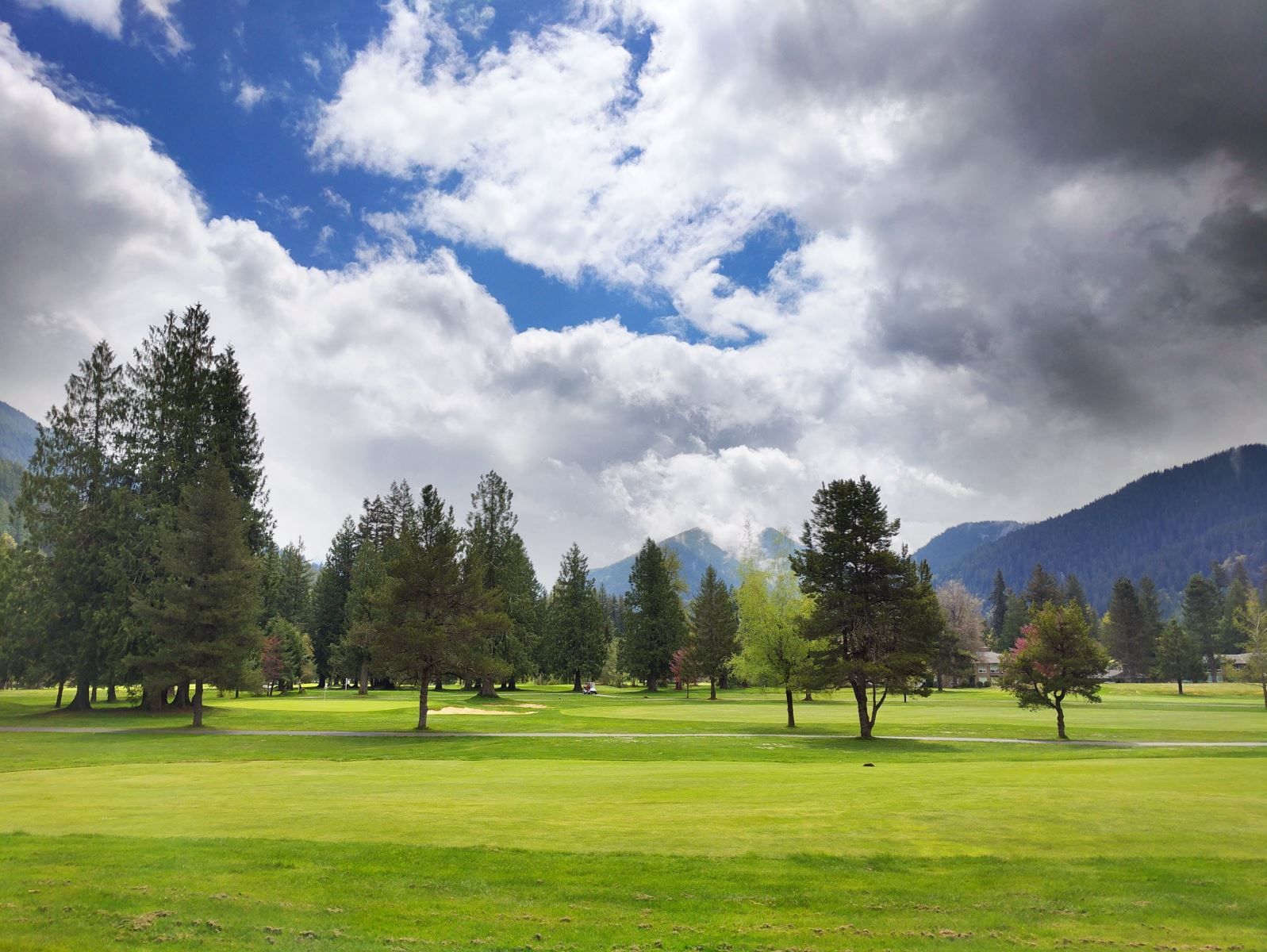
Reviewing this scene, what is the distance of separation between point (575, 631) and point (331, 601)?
128ft

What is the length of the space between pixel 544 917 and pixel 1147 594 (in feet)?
545

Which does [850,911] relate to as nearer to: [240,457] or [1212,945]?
[1212,945]

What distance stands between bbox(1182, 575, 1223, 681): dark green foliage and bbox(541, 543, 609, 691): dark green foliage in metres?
111

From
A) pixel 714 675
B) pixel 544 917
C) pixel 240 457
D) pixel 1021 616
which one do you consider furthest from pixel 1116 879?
pixel 1021 616

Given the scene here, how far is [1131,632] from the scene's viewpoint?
137125 mm

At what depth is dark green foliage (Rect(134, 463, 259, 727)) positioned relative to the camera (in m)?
45.7

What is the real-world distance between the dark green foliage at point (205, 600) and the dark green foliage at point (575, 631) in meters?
52.4

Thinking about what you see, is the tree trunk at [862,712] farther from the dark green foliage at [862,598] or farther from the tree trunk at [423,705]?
the tree trunk at [423,705]

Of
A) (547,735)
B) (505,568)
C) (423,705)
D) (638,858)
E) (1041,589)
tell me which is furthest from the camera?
(1041,589)

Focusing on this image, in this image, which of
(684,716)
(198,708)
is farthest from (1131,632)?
(198,708)

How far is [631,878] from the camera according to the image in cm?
1258

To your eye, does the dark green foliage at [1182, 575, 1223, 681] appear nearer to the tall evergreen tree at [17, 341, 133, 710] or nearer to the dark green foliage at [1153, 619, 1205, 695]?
the dark green foliage at [1153, 619, 1205, 695]

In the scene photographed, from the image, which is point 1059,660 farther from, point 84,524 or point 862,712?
point 84,524

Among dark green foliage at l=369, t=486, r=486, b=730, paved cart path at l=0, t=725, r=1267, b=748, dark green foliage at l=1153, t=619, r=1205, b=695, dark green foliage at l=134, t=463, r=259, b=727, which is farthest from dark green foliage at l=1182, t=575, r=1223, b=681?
dark green foliage at l=134, t=463, r=259, b=727
